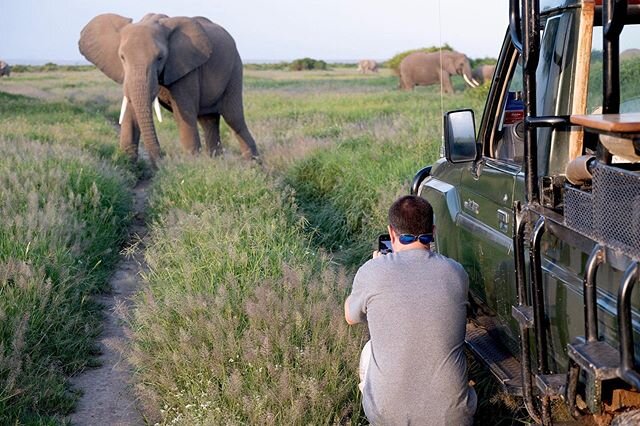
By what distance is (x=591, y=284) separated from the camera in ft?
8.96

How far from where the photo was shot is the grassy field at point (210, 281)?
4660 mm

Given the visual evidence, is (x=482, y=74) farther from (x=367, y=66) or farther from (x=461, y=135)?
(x=367, y=66)

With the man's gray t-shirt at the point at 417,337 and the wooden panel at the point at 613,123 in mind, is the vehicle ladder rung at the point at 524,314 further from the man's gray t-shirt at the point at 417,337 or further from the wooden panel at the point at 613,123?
the wooden panel at the point at 613,123

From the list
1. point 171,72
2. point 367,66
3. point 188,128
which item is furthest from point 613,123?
point 367,66

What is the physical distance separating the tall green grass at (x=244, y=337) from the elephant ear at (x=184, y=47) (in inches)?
383

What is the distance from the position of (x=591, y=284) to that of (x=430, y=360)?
113cm

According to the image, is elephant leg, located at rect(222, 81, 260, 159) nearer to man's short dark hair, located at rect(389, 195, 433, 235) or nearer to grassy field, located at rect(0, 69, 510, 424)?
grassy field, located at rect(0, 69, 510, 424)

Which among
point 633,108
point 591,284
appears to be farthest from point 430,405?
point 633,108

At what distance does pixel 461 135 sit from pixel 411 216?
83 cm

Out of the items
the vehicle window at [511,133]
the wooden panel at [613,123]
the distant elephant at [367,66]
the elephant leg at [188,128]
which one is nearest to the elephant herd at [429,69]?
the elephant leg at [188,128]

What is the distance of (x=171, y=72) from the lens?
16203 mm

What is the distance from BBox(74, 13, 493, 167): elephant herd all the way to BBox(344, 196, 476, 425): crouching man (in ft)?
36.9

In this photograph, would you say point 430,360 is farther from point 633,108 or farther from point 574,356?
point 633,108

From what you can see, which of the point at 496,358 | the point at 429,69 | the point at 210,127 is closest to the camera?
the point at 496,358
